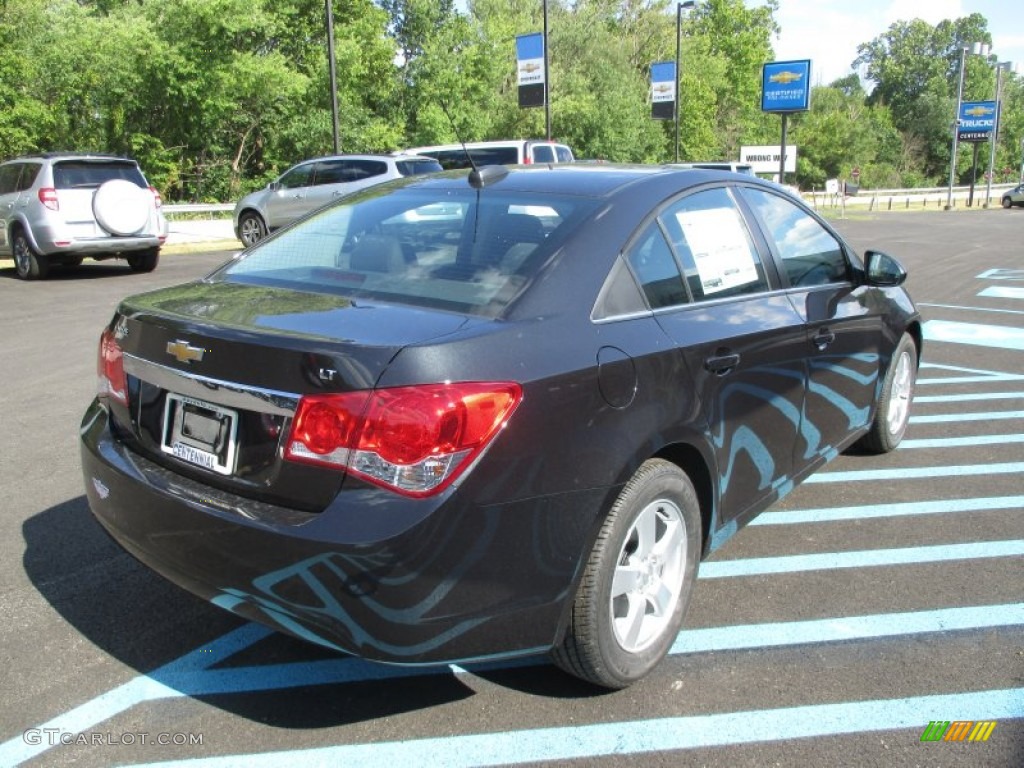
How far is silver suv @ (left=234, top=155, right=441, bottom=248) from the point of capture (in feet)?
54.5

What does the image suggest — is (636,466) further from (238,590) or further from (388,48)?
(388,48)

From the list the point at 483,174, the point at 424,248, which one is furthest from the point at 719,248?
the point at 424,248

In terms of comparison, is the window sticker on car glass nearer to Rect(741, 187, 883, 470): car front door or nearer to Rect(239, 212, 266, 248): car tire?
Rect(741, 187, 883, 470): car front door

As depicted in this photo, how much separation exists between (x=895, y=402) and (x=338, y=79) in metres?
29.1

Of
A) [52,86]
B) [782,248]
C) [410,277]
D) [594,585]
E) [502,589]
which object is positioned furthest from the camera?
[52,86]

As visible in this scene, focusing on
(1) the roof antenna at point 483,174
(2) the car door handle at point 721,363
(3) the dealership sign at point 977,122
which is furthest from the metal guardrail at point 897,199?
(2) the car door handle at point 721,363

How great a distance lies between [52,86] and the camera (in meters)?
26.0

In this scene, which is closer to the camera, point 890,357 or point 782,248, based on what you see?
point 782,248

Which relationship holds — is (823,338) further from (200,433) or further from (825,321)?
(200,433)

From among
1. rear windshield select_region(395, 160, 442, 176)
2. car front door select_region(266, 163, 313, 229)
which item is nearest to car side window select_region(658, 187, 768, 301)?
rear windshield select_region(395, 160, 442, 176)

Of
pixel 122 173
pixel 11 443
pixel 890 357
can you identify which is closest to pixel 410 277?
pixel 890 357

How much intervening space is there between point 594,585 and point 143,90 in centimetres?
2963

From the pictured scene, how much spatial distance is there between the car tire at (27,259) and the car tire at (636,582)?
1249cm

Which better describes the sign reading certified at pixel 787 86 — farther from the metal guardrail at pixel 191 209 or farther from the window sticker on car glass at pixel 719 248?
the window sticker on car glass at pixel 719 248
